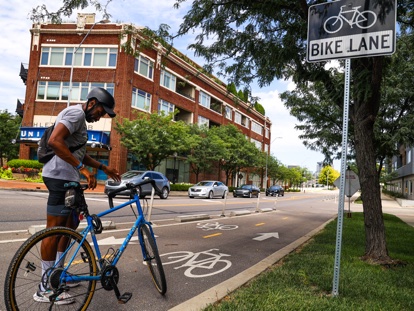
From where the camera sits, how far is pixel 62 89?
33281mm

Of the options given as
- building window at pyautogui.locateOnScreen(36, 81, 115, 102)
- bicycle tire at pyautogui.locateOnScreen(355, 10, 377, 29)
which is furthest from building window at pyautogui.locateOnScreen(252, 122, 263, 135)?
bicycle tire at pyautogui.locateOnScreen(355, 10, 377, 29)

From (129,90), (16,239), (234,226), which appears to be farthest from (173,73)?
(16,239)

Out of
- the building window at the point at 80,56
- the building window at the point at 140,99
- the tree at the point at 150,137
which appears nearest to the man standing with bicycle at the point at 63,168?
the tree at the point at 150,137

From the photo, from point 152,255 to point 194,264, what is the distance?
7.08ft

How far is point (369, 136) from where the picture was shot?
6.61m

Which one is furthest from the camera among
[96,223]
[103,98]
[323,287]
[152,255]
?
[323,287]

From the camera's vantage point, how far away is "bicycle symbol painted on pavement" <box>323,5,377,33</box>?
427 cm

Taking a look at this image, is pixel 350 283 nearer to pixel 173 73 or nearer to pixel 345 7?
pixel 345 7

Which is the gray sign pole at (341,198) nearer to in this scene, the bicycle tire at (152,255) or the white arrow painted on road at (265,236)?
the bicycle tire at (152,255)

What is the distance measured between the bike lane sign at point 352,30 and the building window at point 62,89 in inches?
1208

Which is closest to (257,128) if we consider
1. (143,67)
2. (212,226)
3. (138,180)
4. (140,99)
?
(143,67)

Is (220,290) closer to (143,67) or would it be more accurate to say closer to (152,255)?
(152,255)

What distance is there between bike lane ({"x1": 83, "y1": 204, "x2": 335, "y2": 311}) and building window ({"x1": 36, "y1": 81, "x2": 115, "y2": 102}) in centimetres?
2588

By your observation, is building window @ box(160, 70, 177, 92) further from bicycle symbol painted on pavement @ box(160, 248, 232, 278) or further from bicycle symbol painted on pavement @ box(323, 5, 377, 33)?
bicycle symbol painted on pavement @ box(323, 5, 377, 33)
